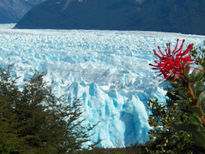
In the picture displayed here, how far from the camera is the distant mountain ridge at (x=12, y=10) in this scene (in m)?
96.8

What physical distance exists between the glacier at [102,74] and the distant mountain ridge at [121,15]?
81.6 ft

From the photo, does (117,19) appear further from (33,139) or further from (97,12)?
(33,139)

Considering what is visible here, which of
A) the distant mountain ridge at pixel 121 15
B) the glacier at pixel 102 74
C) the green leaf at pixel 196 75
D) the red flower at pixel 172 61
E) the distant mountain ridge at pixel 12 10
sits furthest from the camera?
the distant mountain ridge at pixel 12 10

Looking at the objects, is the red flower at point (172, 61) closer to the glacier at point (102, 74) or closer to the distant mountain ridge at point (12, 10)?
the glacier at point (102, 74)

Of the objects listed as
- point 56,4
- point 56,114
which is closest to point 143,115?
point 56,114

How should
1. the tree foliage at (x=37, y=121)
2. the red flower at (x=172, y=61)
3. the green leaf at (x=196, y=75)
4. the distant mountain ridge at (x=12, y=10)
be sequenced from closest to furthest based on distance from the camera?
1. the red flower at (x=172, y=61)
2. the green leaf at (x=196, y=75)
3. the tree foliage at (x=37, y=121)
4. the distant mountain ridge at (x=12, y=10)

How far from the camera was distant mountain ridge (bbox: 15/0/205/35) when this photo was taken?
143 ft

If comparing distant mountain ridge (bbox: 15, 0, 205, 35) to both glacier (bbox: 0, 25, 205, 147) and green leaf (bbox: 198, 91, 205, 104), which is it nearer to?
glacier (bbox: 0, 25, 205, 147)

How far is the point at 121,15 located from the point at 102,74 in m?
42.4

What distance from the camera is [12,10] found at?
10194 centimetres

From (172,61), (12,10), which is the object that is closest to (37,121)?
(172,61)

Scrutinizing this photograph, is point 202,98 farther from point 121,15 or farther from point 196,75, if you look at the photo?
point 121,15

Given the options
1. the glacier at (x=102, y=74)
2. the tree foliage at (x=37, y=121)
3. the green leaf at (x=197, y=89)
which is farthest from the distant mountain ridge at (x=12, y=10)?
the green leaf at (x=197, y=89)

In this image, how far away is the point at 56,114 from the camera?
626 centimetres
